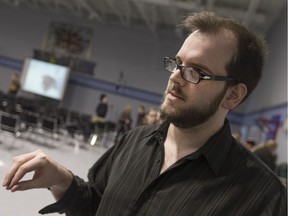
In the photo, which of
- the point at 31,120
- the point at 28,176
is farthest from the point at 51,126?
the point at 28,176

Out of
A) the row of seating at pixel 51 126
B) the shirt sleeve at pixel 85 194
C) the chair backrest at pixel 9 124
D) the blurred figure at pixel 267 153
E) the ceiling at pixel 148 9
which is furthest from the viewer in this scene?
the ceiling at pixel 148 9

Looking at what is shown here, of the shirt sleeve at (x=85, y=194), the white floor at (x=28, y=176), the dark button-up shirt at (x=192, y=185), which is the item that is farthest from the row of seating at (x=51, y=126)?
the dark button-up shirt at (x=192, y=185)

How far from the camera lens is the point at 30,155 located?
3.86 feet

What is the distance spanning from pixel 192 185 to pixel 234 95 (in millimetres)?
388

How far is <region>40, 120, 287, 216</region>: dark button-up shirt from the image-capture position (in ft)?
3.73

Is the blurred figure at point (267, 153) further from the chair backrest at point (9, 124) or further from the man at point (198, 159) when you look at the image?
the man at point (198, 159)

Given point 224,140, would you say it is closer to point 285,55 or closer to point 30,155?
A: point 30,155

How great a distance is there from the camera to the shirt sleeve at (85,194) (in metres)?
1.39

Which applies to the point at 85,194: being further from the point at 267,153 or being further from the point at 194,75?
the point at 267,153

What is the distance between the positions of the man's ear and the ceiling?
9.68 m

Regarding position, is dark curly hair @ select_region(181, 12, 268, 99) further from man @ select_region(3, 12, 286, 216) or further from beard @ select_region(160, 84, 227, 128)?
beard @ select_region(160, 84, 227, 128)

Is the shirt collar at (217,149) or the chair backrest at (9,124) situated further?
the chair backrest at (9,124)

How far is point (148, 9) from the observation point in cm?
1512

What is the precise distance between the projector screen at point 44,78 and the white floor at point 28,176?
631cm
